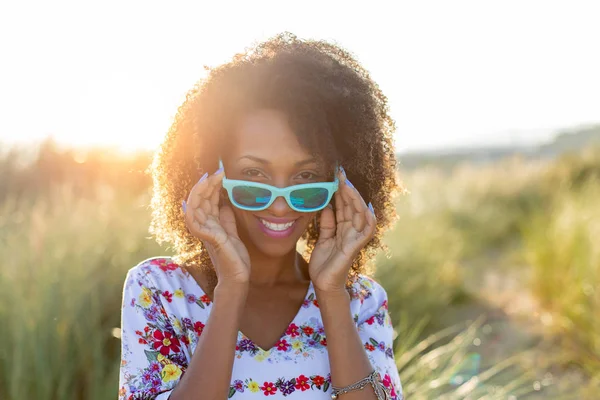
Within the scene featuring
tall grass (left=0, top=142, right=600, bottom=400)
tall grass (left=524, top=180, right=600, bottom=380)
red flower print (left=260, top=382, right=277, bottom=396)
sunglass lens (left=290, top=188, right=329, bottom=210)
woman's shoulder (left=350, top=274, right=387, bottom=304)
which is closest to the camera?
red flower print (left=260, top=382, right=277, bottom=396)

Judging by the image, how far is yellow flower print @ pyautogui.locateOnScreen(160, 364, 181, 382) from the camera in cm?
220

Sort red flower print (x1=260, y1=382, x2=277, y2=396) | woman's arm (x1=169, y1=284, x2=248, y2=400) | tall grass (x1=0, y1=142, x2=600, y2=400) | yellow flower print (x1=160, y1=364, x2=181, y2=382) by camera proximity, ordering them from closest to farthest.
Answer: woman's arm (x1=169, y1=284, x2=248, y2=400) < yellow flower print (x1=160, y1=364, x2=181, y2=382) < red flower print (x1=260, y1=382, x2=277, y2=396) < tall grass (x1=0, y1=142, x2=600, y2=400)

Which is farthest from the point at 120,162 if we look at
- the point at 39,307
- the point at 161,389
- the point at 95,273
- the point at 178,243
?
the point at 161,389

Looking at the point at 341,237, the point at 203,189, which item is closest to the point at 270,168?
the point at 203,189

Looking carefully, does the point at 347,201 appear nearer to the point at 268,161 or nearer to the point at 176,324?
the point at 268,161

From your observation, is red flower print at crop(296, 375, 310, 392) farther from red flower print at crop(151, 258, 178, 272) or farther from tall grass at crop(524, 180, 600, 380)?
tall grass at crop(524, 180, 600, 380)

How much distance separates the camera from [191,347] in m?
2.36

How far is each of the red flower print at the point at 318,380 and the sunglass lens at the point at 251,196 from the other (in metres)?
0.61

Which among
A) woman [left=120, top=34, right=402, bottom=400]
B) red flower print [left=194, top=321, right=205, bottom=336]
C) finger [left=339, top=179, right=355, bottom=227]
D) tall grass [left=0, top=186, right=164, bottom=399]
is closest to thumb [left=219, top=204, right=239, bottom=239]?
woman [left=120, top=34, right=402, bottom=400]

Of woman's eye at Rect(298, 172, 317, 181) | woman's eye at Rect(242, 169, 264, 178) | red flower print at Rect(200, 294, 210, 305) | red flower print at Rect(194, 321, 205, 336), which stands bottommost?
red flower print at Rect(194, 321, 205, 336)

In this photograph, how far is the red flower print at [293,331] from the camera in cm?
252

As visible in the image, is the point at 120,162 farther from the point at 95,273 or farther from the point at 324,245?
the point at 324,245

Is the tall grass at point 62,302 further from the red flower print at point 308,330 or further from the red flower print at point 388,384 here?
the red flower print at point 388,384

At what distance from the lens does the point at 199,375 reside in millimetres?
2109
